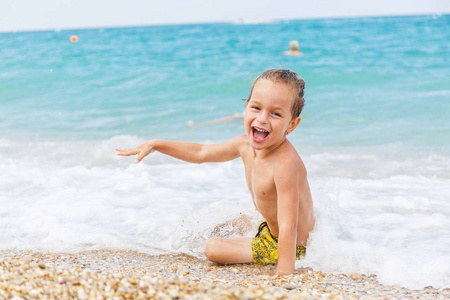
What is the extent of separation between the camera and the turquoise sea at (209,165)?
3344 mm

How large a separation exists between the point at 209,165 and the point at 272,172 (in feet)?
8.80

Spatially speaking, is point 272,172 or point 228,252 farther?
point 228,252

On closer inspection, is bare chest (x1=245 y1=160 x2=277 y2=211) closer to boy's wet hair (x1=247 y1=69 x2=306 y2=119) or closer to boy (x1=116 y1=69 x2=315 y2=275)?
boy (x1=116 y1=69 x2=315 y2=275)

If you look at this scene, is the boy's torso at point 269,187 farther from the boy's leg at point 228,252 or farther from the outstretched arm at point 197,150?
the boy's leg at point 228,252

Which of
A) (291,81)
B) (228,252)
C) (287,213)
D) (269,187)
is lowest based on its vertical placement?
(228,252)

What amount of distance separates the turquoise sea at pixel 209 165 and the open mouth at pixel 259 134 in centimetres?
49

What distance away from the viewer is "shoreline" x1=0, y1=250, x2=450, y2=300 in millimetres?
1861

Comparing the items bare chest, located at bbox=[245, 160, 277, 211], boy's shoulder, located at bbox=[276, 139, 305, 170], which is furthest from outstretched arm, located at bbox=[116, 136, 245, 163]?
boy's shoulder, located at bbox=[276, 139, 305, 170]

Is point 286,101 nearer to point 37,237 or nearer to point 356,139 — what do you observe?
point 37,237

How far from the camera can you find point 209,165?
5.38m

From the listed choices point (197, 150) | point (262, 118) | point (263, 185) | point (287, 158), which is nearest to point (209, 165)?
point (197, 150)

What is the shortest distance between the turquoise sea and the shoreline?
20 cm

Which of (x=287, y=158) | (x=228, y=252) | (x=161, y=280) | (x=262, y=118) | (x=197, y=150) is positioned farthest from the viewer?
(x=197, y=150)

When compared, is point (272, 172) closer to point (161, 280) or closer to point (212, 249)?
point (212, 249)
